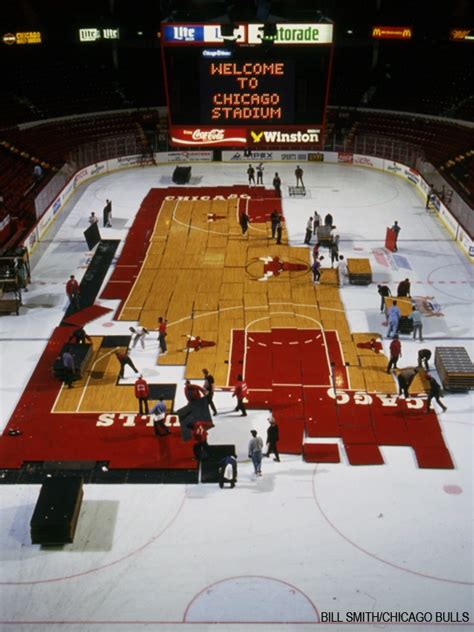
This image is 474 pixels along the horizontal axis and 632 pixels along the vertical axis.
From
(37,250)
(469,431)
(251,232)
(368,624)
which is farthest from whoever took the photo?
(251,232)

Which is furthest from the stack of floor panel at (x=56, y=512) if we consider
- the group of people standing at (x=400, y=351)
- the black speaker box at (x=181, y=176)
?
the black speaker box at (x=181, y=176)

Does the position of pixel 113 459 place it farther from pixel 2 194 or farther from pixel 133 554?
pixel 2 194

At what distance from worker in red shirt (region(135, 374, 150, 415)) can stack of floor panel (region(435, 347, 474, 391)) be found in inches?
386

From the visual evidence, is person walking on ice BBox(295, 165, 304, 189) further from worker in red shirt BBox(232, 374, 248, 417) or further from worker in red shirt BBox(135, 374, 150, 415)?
worker in red shirt BBox(135, 374, 150, 415)

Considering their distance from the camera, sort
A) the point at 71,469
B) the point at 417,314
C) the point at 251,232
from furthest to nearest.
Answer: the point at 251,232 → the point at 417,314 → the point at 71,469

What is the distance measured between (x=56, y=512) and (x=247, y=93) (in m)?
22.3

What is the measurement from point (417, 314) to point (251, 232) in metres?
13.8

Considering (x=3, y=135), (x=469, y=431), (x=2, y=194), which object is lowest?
(x=469, y=431)

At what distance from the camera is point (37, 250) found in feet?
121

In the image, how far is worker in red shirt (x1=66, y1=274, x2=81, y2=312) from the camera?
30.1 m

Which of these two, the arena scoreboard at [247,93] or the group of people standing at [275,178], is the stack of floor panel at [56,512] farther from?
the group of people standing at [275,178]

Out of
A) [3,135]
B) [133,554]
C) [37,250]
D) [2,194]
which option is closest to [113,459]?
[133,554]

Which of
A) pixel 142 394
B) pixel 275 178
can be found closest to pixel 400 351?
pixel 142 394

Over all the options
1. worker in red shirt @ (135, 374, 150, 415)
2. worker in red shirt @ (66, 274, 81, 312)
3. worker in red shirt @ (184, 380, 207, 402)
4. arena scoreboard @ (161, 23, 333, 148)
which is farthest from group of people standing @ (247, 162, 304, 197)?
worker in red shirt @ (135, 374, 150, 415)
